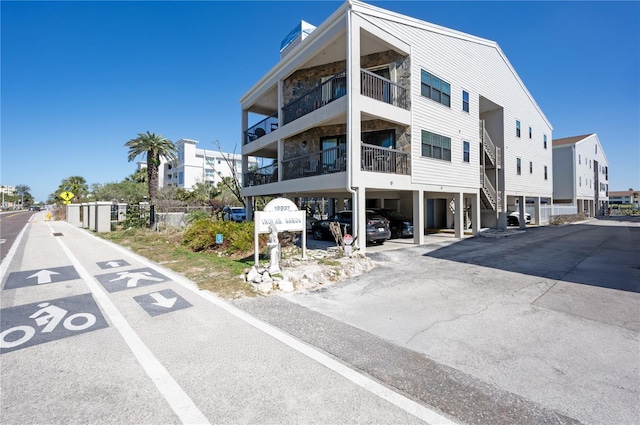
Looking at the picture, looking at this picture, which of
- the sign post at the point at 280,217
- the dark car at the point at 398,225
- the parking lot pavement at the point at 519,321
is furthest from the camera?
the dark car at the point at 398,225

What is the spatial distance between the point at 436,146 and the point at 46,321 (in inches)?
593

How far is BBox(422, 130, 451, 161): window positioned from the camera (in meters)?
A: 13.6

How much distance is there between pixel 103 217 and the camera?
20531mm

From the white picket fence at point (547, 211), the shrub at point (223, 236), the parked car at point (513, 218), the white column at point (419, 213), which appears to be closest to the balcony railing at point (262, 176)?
the shrub at point (223, 236)

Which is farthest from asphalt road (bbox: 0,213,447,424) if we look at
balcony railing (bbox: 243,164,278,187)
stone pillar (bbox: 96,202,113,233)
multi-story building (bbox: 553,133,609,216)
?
multi-story building (bbox: 553,133,609,216)

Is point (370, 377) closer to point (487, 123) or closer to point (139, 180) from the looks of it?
point (487, 123)

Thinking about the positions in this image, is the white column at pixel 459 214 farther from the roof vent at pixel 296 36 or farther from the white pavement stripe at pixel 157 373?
the white pavement stripe at pixel 157 373

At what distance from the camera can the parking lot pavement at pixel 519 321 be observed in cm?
309

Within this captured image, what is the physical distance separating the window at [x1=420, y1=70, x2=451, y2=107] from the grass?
11372 mm

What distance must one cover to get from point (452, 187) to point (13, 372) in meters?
16.4

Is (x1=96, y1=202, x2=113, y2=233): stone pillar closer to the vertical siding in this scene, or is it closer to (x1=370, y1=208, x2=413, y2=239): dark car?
(x1=370, y1=208, x2=413, y2=239): dark car

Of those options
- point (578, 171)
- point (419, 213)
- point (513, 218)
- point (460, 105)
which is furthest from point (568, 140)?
point (419, 213)

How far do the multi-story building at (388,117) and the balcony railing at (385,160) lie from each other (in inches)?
1.8

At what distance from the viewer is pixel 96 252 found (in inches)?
470
